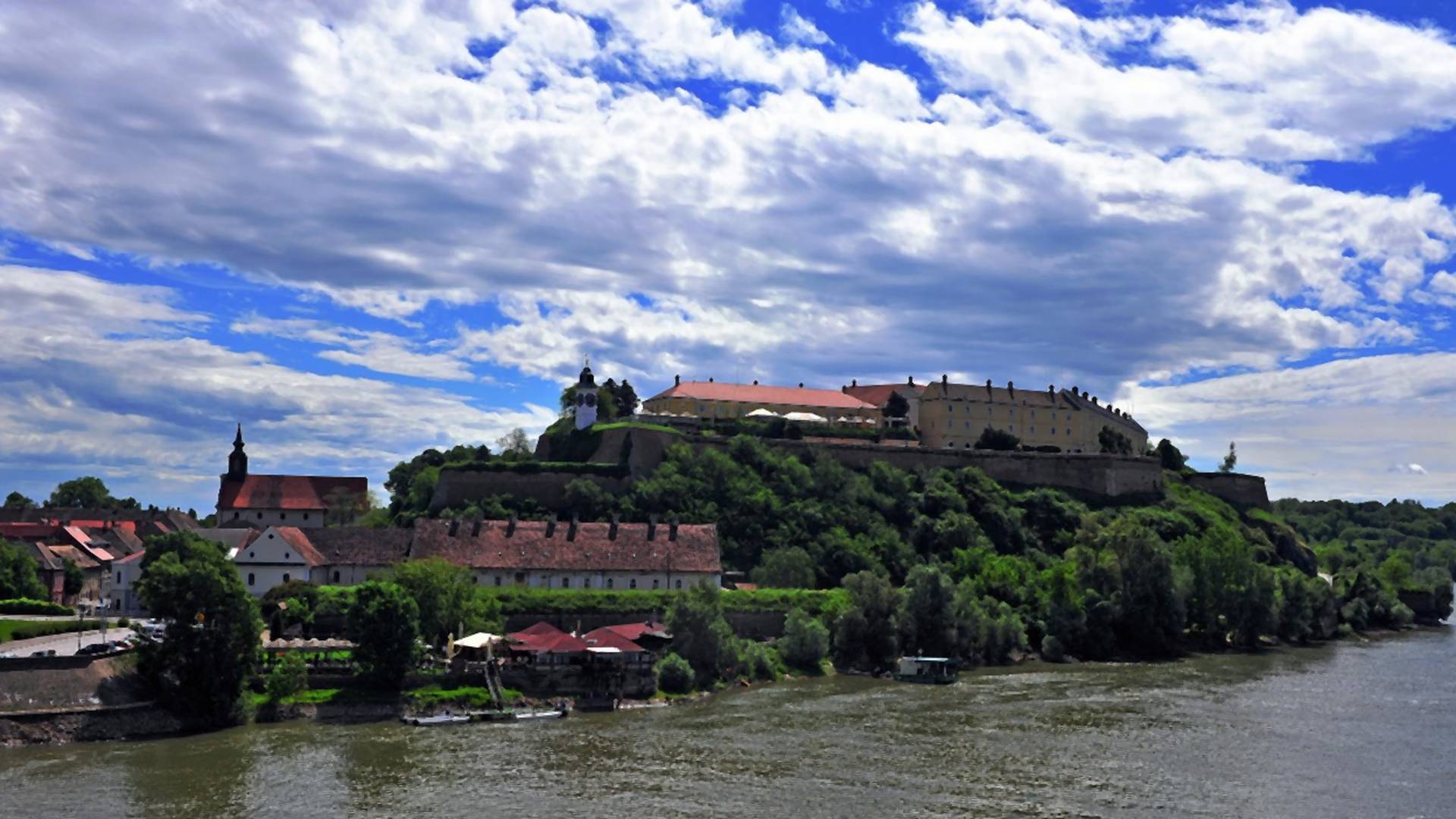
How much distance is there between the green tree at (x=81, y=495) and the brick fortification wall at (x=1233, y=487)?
10419cm

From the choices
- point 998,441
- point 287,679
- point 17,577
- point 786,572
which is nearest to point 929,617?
point 786,572

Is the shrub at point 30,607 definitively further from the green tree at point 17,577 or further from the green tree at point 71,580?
the green tree at point 71,580

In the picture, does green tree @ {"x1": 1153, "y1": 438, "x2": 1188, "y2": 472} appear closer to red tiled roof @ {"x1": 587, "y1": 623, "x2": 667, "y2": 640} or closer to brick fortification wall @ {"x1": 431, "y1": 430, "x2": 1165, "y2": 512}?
brick fortification wall @ {"x1": 431, "y1": 430, "x2": 1165, "y2": 512}

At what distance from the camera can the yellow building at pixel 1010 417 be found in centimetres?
11575

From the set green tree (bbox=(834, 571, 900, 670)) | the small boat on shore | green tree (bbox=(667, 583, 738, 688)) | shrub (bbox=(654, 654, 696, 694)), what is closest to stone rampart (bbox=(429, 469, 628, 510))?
green tree (bbox=(834, 571, 900, 670))

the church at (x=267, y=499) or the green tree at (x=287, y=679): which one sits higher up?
the church at (x=267, y=499)

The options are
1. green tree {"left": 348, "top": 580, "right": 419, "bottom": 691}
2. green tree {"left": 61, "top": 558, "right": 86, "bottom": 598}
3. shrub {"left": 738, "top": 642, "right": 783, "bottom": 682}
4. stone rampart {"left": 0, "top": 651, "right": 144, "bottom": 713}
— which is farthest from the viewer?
green tree {"left": 61, "top": 558, "right": 86, "bottom": 598}

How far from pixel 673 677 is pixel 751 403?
6330 centimetres

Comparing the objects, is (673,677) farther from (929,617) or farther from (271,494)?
(271,494)

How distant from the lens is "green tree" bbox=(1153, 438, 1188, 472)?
122m

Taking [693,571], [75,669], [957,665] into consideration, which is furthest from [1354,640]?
[75,669]

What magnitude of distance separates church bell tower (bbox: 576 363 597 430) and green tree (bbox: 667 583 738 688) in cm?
4229

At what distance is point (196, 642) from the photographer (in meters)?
45.7

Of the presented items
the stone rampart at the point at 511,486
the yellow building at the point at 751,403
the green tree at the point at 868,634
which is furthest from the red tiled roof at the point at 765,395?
the green tree at the point at 868,634
